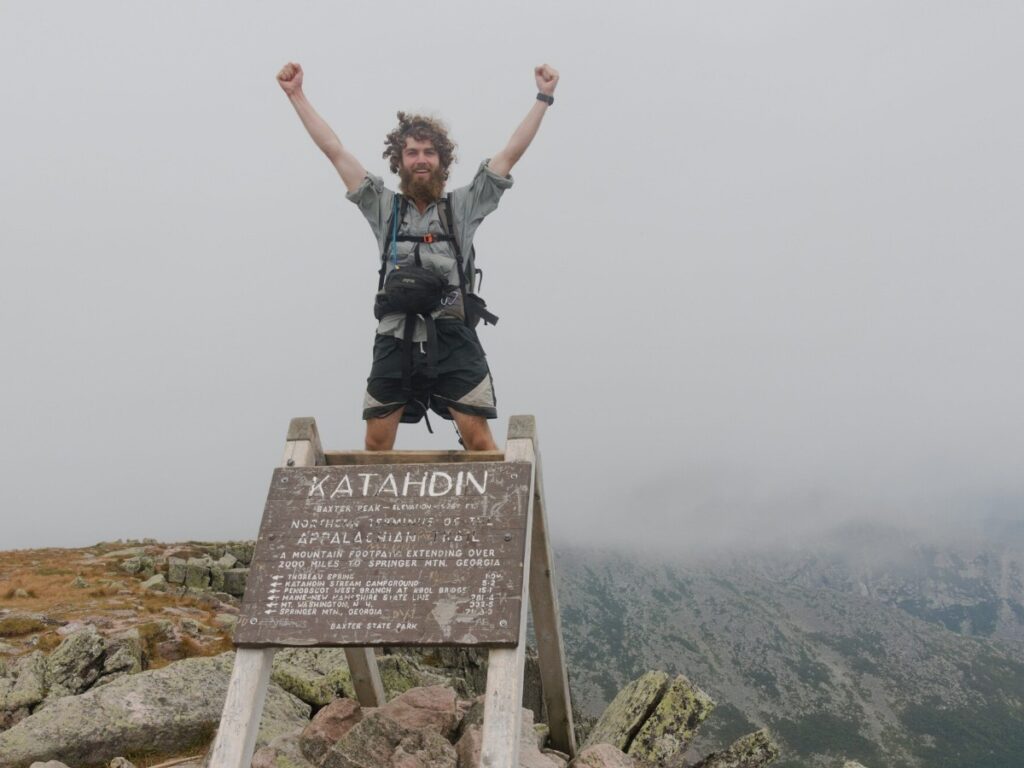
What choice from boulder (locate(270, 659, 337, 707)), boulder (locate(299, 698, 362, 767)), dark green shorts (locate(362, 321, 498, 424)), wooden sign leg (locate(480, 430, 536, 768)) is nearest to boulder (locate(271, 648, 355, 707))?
boulder (locate(270, 659, 337, 707))

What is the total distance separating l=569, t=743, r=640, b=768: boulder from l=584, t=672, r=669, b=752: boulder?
1.07 meters

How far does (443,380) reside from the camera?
759cm

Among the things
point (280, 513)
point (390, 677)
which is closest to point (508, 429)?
point (280, 513)

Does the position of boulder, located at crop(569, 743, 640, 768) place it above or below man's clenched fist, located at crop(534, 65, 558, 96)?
below

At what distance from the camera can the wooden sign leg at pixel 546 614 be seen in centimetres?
720

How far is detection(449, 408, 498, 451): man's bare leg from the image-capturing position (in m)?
7.58

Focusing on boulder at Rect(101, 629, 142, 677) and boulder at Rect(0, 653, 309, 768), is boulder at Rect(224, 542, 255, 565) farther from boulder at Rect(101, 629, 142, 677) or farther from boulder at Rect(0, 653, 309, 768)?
boulder at Rect(0, 653, 309, 768)

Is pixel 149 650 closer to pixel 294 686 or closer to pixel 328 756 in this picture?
pixel 294 686

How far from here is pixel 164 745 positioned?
899 centimetres

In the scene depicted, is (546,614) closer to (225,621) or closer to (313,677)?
(313,677)

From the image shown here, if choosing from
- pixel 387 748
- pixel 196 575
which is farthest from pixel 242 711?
pixel 196 575

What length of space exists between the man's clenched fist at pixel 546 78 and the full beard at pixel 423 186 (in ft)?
4.80

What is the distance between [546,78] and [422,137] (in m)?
1.53

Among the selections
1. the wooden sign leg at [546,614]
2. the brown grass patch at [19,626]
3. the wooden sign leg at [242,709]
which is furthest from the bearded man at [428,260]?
the brown grass patch at [19,626]
